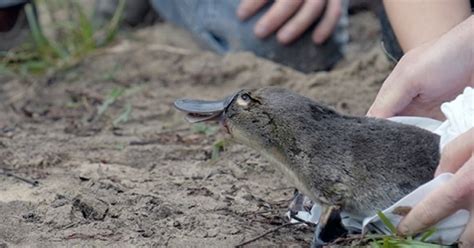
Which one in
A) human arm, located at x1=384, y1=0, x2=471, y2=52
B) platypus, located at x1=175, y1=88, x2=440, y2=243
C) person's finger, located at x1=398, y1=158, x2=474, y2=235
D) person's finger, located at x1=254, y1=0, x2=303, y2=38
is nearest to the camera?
person's finger, located at x1=398, y1=158, x2=474, y2=235

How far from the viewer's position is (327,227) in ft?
6.71

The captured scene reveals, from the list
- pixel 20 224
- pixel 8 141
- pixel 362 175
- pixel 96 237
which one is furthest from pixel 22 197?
pixel 362 175

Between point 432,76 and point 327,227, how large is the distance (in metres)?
0.51

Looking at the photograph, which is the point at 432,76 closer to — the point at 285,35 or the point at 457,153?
the point at 457,153

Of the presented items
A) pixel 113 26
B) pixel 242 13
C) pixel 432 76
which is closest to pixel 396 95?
pixel 432 76

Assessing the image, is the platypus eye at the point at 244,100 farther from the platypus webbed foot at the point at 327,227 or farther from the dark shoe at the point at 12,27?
the dark shoe at the point at 12,27

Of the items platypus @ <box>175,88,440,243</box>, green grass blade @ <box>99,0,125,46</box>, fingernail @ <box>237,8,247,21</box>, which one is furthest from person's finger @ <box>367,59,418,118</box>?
green grass blade @ <box>99,0,125,46</box>

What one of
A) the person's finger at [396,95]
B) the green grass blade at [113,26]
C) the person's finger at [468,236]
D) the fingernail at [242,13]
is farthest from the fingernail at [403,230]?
the green grass blade at [113,26]

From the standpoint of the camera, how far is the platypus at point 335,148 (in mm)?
2059

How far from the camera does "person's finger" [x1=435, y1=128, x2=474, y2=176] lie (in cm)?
201

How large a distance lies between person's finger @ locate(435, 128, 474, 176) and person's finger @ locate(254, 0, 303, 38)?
221cm

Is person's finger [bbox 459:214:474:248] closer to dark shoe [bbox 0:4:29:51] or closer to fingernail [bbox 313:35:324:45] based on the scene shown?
fingernail [bbox 313:35:324:45]

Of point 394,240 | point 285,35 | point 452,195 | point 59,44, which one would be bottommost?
point 59,44

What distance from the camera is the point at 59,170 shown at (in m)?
2.82
